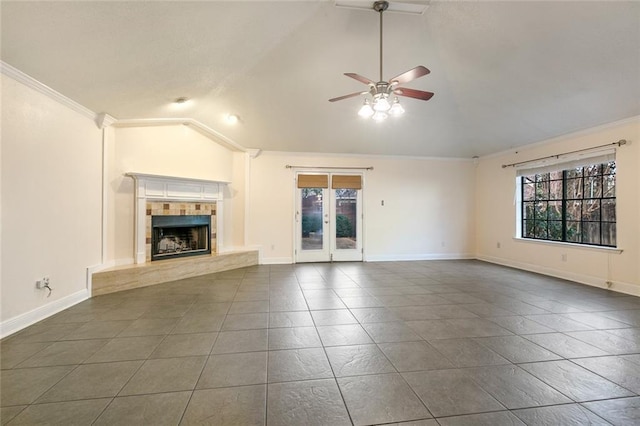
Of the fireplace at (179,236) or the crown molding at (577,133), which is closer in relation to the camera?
the crown molding at (577,133)

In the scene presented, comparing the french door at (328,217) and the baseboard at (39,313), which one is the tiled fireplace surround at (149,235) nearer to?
the baseboard at (39,313)

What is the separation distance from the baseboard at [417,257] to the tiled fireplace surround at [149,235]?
2.81 m

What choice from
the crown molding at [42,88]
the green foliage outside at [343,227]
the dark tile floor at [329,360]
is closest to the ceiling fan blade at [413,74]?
the dark tile floor at [329,360]

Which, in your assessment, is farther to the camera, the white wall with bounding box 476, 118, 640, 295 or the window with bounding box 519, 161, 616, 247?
the window with bounding box 519, 161, 616, 247

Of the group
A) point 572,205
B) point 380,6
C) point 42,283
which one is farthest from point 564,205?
point 42,283

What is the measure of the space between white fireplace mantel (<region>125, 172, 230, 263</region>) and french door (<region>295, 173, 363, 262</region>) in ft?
5.46

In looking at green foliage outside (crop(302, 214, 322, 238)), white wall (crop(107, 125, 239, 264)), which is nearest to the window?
green foliage outside (crop(302, 214, 322, 238))

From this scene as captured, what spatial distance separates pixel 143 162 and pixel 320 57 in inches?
124

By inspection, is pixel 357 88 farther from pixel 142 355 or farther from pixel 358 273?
pixel 142 355

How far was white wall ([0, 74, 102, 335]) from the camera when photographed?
264cm

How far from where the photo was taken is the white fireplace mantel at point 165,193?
177 inches

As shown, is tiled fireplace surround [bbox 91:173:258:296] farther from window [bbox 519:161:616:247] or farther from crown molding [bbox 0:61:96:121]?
window [bbox 519:161:616:247]

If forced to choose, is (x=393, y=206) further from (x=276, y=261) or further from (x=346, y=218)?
(x=276, y=261)

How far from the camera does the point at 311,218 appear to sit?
21.0 feet
